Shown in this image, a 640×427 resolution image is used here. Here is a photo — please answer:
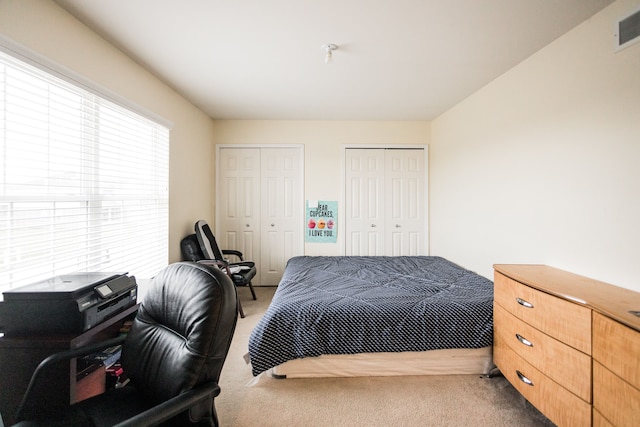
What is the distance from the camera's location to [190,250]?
2930mm

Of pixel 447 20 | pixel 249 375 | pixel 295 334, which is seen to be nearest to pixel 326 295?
pixel 295 334

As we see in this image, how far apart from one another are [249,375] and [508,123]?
3.13 metres

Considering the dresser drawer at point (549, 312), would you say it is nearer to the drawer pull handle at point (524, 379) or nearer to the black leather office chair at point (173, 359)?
the drawer pull handle at point (524, 379)

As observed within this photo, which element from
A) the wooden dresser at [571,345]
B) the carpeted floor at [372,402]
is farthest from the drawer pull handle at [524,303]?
the carpeted floor at [372,402]

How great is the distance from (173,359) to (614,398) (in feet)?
6.19

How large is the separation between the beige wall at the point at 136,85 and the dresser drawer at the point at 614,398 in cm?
328

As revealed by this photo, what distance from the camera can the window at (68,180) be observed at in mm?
1338

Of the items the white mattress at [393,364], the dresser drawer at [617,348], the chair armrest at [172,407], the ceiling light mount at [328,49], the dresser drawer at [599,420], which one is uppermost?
the ceiling light mount at [328,49]

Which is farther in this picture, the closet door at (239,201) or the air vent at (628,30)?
the closet door at (239,201)

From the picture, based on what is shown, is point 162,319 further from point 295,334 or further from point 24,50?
point 24,50

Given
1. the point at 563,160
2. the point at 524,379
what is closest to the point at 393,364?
the point at 524,379

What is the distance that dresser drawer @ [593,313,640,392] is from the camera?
1.02 m

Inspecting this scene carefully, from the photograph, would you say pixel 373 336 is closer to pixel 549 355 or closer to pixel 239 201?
pixel 549 355

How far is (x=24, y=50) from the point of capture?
1352 mm
